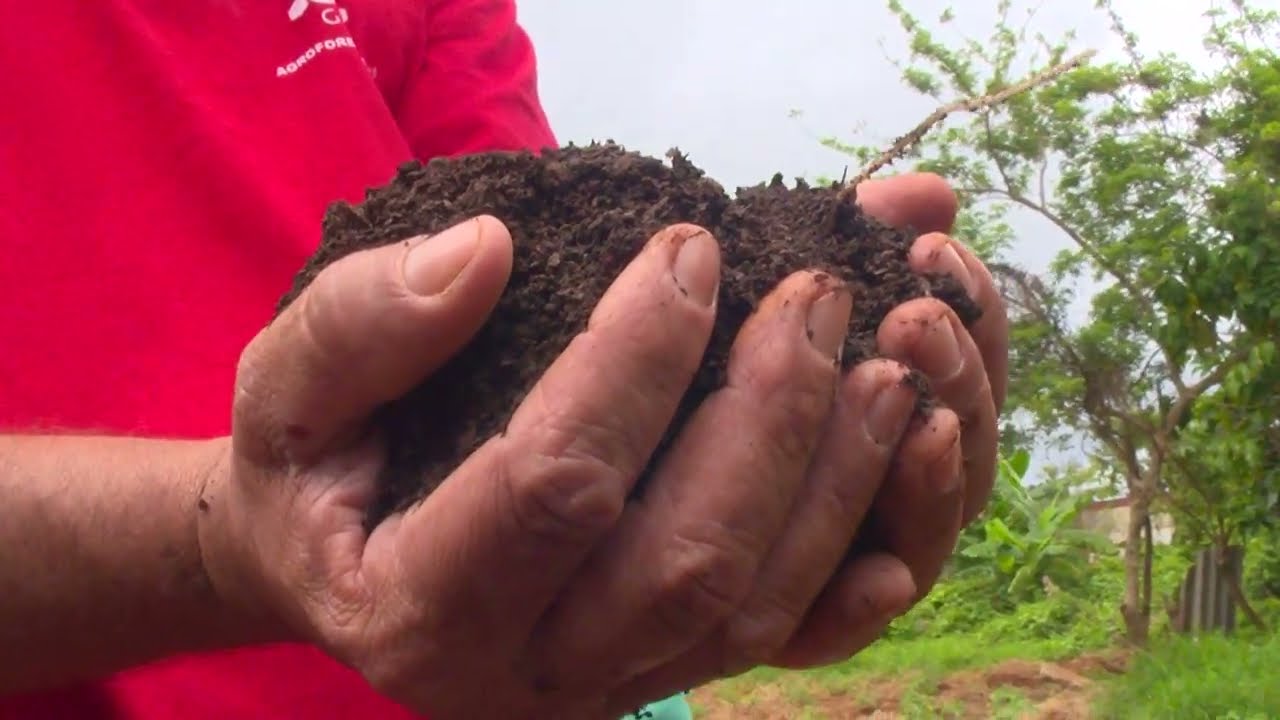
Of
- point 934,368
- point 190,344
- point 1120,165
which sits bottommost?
point 934,368

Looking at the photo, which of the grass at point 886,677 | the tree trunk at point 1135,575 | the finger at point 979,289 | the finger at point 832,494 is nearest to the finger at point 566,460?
the finger at point 832,494

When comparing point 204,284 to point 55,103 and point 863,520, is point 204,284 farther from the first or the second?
point 863,520

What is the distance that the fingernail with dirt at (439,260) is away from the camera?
2.76ft

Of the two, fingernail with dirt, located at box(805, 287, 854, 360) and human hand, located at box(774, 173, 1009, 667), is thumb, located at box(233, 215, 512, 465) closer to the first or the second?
fingernail with dirt, located at box(805, 287, 854, 360)

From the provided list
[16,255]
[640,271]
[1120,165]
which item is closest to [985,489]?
[640,271]

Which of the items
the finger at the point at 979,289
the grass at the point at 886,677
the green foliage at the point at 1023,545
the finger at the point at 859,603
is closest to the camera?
the finger at the point at 859,603

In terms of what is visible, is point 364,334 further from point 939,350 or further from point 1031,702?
point 1031,702

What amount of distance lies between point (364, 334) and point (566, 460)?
166 millimetres

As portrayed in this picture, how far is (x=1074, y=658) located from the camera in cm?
627

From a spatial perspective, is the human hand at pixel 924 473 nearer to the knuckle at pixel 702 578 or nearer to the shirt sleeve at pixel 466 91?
the knuckle at pixel 702 578

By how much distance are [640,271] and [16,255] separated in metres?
0.78

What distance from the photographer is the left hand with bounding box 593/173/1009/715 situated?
37.5 inches

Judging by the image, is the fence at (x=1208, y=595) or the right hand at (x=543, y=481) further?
the fence at (x=1208, y=595)

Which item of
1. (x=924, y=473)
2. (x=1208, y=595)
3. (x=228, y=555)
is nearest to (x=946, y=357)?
(x=924, y=473)
